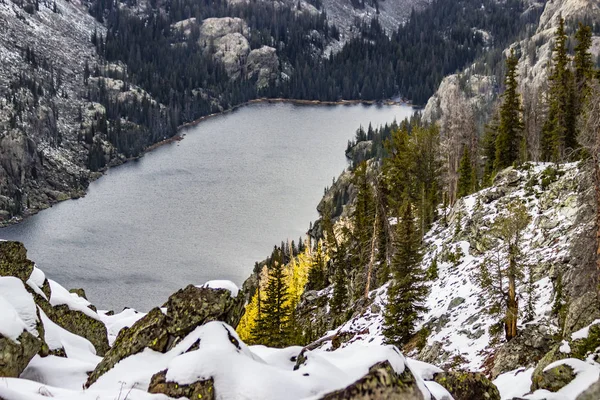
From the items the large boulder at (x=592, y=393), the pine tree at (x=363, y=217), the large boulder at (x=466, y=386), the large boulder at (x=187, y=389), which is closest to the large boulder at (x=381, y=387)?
the large boulder at (x=187, y=389)

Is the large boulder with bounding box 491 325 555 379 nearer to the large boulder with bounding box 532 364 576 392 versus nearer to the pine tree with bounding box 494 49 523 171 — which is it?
the large boulder with bounding box 532 364 576 392

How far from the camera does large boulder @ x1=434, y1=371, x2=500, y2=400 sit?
52.5 ft

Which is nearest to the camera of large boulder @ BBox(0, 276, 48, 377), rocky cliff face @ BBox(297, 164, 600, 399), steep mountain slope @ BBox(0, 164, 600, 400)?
steep mountain slope @ BBox(0, 164, 600, 400)

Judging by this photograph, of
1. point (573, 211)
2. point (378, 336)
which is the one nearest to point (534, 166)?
point (573, 211)

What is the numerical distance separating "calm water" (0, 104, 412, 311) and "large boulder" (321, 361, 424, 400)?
10011 centimetres

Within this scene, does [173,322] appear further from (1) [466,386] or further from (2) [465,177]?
(2) [465,177]

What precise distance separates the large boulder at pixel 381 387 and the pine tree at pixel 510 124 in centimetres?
5617

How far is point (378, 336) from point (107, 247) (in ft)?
347

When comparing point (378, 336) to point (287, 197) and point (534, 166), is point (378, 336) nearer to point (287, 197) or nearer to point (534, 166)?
point (534, 166)

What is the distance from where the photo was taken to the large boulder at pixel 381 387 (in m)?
12.1

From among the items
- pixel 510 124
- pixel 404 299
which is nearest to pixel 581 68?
pixel 510 124

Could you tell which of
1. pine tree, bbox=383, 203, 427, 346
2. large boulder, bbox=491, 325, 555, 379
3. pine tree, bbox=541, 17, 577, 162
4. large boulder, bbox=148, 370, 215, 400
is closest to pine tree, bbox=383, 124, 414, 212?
pine tree, bbox=541, 17, 577, 162

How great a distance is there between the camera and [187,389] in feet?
40.3

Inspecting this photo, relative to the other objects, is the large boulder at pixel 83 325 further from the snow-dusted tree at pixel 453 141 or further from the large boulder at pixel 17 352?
the snow-dusted tree at pixel 453 141
